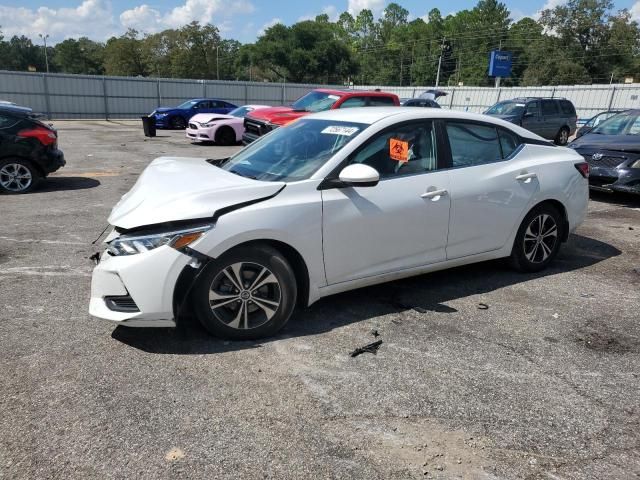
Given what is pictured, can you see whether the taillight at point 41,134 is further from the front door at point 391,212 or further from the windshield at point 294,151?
the front door at point 391,212

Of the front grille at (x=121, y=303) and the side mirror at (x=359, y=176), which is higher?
the side mirror at (x=359, y=176)

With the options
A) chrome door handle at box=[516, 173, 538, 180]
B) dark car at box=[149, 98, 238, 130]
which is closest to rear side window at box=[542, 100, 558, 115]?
dark car at box=[149, 98, 238, 130]

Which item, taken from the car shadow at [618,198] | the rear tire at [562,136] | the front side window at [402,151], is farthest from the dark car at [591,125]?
the front side window at [402,151]

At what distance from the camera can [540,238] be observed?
5.34 meters

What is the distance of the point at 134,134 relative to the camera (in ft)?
71.2

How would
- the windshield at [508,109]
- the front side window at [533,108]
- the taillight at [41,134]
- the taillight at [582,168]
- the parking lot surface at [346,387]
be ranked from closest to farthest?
1. the parking lot surface at [346,387]
2. the taillight at [582,168]
3. the taillight at [41,134]
4. the windshield at [508,109]
5. the front side window at [533,108]

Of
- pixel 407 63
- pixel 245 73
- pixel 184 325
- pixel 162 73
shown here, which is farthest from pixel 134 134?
pixel 407 63

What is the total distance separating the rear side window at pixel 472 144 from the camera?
15.4 feet

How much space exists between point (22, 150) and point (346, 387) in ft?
26.7

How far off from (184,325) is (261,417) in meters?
1.35

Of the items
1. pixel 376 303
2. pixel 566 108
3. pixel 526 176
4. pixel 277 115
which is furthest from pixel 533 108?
pixel 376 303

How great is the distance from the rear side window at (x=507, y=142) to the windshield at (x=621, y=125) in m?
5.85

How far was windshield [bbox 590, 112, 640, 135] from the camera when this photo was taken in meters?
9.74

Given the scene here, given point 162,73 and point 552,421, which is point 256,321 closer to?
point 552,421
